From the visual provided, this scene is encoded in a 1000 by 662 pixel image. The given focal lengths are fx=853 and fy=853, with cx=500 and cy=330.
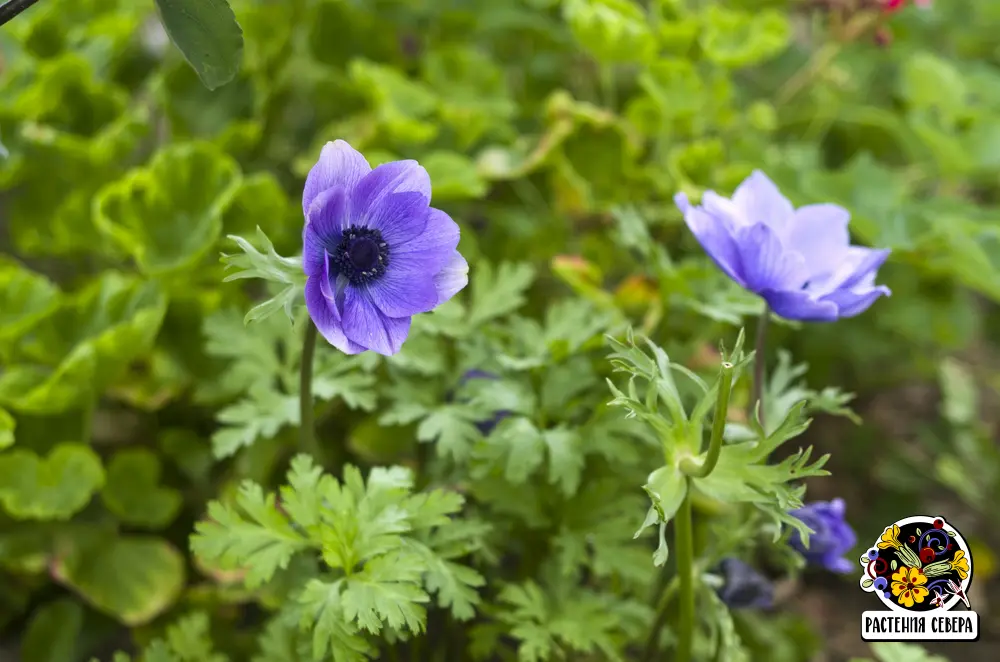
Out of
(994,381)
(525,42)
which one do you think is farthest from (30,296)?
(994,381)

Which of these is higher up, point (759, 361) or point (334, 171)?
point (334, 171)

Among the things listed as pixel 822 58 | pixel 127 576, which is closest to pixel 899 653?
pixel 127 576

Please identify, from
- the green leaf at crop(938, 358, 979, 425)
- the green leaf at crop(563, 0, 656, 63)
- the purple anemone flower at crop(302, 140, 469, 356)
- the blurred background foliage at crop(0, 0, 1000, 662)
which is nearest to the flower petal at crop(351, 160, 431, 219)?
the purple anemone flower at crop(302, 140, 469, 356)

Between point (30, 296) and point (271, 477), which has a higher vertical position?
point (30, 296)

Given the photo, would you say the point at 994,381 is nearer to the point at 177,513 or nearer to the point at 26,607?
the point at 177,513

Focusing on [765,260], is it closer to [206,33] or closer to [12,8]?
[206,33]
